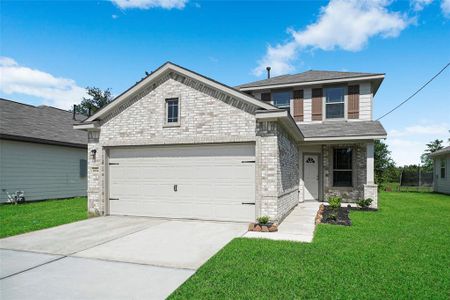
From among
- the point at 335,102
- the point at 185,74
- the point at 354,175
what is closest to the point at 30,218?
the point at 185,74

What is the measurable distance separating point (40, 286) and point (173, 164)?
5.73 meters

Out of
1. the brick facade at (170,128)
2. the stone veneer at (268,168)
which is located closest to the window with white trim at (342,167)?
the stone veneer at (268,168)

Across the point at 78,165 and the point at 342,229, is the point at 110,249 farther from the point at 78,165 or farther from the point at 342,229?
the point at 78,165

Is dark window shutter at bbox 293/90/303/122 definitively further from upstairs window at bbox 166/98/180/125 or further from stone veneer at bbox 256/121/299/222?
upstairs window at bbox 166/98/180/125

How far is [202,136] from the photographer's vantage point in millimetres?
8930

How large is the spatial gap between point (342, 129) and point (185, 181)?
7870 millimetres

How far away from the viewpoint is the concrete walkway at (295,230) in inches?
272

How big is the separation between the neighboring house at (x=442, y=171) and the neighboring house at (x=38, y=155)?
2488 centimetres

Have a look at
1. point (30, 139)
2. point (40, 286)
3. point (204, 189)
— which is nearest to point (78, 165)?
point (30, 139)

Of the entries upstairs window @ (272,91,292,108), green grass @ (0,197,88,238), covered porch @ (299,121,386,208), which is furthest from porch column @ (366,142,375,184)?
green grass @ (0,197,88,238)

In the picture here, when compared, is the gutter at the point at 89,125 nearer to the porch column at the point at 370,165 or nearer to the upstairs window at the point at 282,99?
the upstairs window at the point at 282,99

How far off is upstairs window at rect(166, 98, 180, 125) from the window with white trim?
334 inches

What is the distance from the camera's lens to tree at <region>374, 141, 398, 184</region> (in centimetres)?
3191

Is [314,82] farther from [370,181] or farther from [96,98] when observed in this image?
[96,98]
